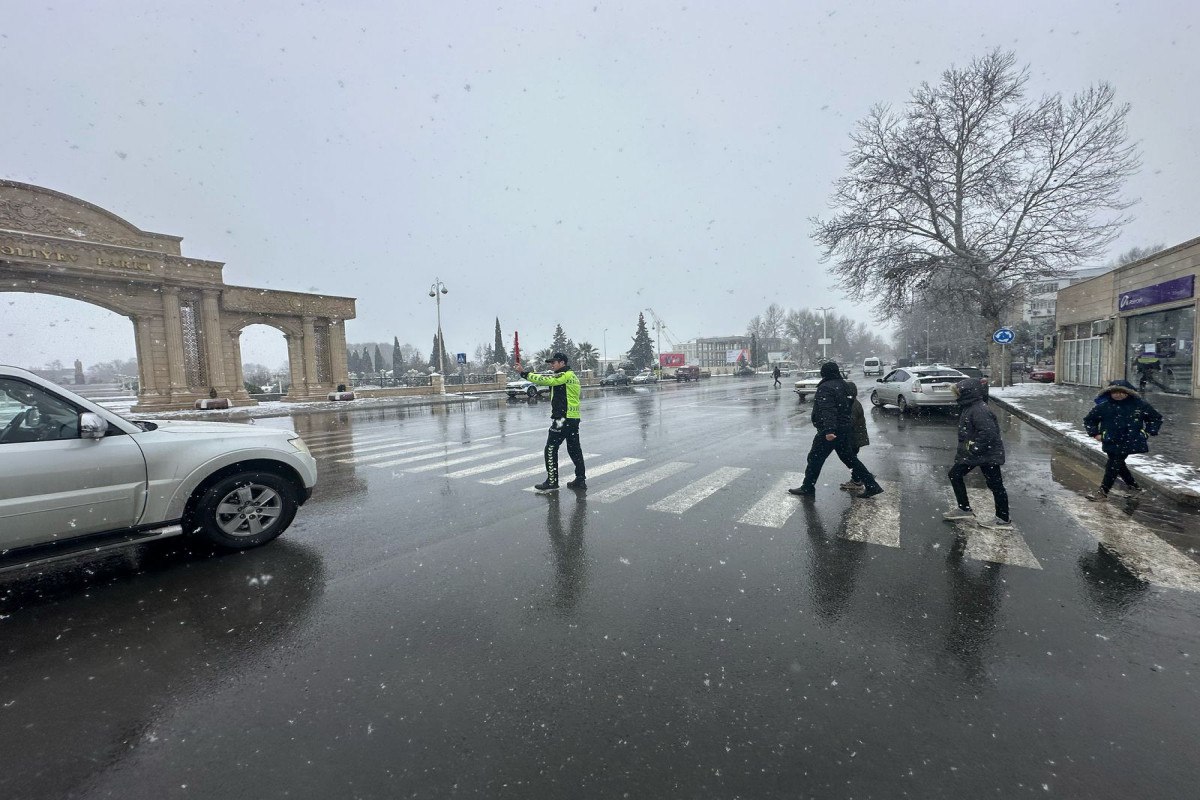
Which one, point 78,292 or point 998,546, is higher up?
point 78,292

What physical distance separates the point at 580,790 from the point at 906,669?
207 centimetres

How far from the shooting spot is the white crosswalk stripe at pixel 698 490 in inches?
253

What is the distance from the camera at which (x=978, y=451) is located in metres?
5.57

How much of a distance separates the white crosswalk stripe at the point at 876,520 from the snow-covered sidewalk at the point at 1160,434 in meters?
3.36

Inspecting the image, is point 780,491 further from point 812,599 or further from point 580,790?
point 580,790

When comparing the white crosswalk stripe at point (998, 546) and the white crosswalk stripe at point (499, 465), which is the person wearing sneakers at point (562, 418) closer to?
the white crosswalk stripe at point (499, 465)

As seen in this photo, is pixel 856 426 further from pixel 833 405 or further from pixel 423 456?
pixel 423 456

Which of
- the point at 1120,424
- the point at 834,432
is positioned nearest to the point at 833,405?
the point at 834,432

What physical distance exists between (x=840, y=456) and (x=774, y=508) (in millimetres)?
1248

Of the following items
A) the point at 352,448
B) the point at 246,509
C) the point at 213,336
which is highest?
the point at 213,336

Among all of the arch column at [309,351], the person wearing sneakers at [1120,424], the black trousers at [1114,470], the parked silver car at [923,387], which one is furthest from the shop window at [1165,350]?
the arch column at [309,351]

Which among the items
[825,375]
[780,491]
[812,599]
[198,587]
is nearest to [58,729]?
[198,587]

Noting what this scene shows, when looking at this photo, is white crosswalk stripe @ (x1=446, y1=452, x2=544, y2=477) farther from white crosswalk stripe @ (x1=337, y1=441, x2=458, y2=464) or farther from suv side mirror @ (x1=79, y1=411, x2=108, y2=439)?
suv side mirror @ (x1=79, y1=411, x2=108, y2=439)

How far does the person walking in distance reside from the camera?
671 cm
